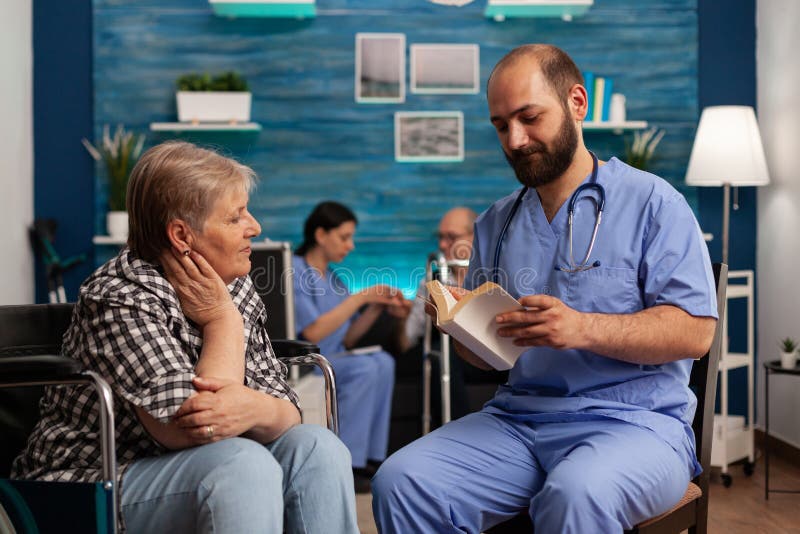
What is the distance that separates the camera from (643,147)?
14.5 ft

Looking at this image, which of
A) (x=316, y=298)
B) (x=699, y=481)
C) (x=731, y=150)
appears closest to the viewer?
(x=699, y=481)

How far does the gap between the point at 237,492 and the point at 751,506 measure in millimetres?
2457

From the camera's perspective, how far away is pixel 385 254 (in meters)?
4.51

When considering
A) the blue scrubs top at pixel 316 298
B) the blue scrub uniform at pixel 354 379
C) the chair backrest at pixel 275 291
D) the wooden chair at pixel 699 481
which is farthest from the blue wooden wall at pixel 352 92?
the wooden chair at pixel 699 481

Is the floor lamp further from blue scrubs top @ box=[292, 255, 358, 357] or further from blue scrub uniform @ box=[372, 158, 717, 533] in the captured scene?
blue scrub uniform @ box=[372, 158, 717, 533]

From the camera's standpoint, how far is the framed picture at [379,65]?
445 cm

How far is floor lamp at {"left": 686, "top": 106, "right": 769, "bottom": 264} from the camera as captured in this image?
3.96 meters

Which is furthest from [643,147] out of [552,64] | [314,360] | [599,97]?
[314,360]

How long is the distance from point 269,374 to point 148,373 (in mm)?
327

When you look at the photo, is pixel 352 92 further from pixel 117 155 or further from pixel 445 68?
pixel 117 155

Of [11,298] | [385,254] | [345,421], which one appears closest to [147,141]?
[11,298]

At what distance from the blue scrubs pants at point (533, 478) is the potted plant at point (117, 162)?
9.64 ft

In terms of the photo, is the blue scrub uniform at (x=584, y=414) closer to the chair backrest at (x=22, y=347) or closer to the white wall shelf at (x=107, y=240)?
the chair backrest at (x=22, y=347)

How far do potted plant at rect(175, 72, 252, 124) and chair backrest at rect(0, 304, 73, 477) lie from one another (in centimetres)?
256
